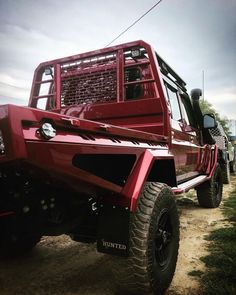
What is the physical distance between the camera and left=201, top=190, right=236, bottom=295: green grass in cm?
240

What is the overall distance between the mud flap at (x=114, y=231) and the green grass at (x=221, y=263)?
0.84 metres

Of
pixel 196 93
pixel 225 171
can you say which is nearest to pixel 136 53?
pixel 196 93

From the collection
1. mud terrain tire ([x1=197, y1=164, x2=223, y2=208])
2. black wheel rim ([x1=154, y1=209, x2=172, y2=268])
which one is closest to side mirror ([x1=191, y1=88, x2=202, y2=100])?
mud terrain tire ([x1=197, y1=164, x2=223, y2=208])

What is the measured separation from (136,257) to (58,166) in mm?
948

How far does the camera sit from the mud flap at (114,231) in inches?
82.8

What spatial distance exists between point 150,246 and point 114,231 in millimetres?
289

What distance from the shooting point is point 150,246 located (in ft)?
7.16

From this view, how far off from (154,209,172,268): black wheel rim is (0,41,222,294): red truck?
0.03 feet

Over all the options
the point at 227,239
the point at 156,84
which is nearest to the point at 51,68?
the point at 156,84

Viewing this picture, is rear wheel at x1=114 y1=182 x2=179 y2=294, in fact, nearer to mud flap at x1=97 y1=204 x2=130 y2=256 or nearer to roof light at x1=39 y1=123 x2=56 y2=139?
mud flap at x1=97 y1=204 x2=130 y2=256

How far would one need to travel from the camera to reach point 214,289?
2381 millimetres

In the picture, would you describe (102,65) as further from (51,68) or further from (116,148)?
(116,148)

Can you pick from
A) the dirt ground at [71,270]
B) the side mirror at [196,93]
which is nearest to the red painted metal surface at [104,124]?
Result: the side mirror at [196,93]

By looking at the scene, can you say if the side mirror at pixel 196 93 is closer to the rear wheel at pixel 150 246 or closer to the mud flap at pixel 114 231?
the rear wheel at pixel 150 246
